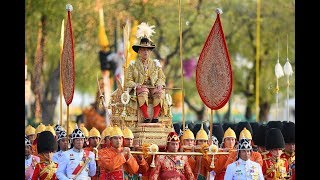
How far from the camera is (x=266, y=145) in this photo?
1748cm

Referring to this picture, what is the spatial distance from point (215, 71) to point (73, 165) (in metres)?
2.42

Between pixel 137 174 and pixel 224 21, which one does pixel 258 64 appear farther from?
pixel 137 174

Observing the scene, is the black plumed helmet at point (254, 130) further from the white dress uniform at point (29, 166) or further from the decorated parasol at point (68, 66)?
the white dress uniform at point (29, 166)

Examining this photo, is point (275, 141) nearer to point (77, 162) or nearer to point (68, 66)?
point (77, 162)

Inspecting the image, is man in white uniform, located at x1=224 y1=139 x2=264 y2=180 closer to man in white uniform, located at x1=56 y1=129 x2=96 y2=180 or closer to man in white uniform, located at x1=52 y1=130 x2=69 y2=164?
man in white uniform, located at x1=56 y1=129 x2=96 y2=180

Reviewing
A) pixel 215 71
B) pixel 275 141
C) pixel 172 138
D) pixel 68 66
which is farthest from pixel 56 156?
pixel 275 141

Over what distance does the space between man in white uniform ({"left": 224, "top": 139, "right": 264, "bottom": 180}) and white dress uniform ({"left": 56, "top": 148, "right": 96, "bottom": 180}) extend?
2105 millimetres

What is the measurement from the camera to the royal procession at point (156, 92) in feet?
54.1

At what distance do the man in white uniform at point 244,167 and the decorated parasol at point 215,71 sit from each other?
1123 millimetres

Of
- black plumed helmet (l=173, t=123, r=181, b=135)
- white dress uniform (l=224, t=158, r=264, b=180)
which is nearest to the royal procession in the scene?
white dress uniform (l=224, t=158, r=264, b=180)
